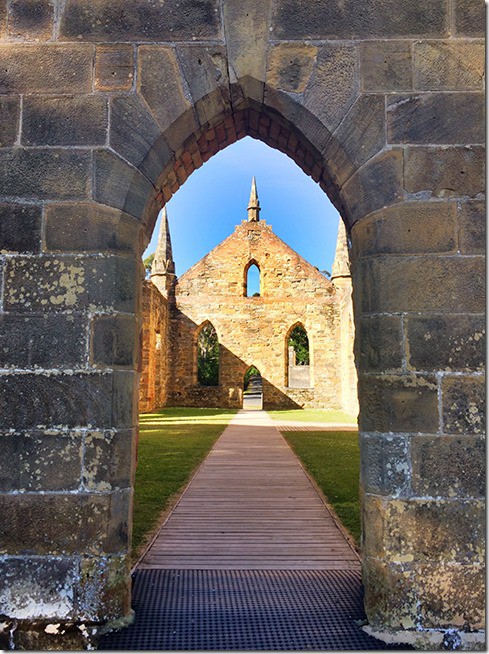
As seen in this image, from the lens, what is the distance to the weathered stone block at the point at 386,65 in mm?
2854

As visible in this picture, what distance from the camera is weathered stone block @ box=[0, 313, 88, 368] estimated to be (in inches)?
107

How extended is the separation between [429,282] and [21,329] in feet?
7.33

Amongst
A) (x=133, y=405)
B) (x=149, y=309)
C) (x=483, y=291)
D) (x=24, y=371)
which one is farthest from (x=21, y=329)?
(x=149, y=309)

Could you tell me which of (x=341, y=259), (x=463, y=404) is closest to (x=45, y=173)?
(x=463, y=404)

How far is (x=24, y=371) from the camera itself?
107 inches

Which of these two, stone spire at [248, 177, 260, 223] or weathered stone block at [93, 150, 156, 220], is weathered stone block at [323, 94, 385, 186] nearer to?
weathered stone block at [93, 150, 156, 220]

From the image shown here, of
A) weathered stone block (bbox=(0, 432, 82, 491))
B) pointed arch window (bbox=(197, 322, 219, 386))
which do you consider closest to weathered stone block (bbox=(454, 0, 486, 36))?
weathered stone block (bbox=(0, 432, 82, 491))

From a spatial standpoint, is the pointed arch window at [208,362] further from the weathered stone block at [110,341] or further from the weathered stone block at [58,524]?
the weathered stone block at [58,524]

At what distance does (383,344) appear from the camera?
274cm

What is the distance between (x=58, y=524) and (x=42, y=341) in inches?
38.1

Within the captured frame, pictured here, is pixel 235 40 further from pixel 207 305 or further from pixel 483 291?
pixel 207 305

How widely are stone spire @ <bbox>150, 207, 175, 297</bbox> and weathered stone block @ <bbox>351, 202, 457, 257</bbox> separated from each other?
64.0ft

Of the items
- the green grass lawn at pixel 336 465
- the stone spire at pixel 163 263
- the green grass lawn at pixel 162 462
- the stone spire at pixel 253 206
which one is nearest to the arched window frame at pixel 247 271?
the stone spire at pixel 253 206

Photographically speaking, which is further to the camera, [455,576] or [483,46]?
[483,46]
